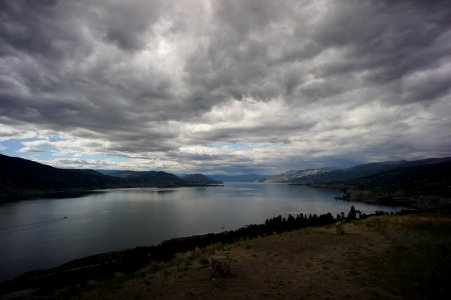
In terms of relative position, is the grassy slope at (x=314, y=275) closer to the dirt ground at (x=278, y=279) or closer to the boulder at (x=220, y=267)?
the dirt ground at (x=278, y=279)

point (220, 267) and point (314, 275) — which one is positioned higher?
point (220, 267)

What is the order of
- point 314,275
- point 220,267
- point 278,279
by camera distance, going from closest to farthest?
point 278,279
point 314,275
point 220,267

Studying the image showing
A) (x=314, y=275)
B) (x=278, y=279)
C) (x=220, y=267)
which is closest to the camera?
(x=278, y=279)

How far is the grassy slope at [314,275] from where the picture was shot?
13648mm

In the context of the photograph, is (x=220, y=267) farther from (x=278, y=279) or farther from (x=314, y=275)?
(x=314, y=275)

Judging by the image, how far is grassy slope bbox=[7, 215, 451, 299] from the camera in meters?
13.6

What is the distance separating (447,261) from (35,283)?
52.3m

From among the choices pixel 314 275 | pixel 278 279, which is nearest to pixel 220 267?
pixel 278 279

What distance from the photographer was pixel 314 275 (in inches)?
645

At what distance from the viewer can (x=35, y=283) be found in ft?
132

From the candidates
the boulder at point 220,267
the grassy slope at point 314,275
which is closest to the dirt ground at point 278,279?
the grassy slope at point 314,275

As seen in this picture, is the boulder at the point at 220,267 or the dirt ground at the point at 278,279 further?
the boulder at the point at 220,267

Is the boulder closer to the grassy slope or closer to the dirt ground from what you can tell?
the dirt ground

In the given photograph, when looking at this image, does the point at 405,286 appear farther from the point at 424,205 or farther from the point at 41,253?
the point at 424,205
